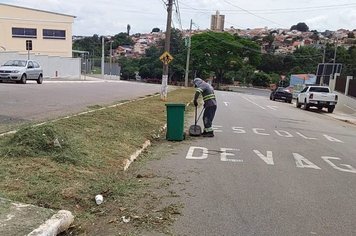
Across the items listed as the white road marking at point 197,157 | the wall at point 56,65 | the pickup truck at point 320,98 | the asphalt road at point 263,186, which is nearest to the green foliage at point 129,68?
the wall at point 56,65

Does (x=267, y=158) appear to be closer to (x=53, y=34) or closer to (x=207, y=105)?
(x=207, y=105)

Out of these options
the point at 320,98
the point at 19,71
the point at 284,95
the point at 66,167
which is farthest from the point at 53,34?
the point at 66,167

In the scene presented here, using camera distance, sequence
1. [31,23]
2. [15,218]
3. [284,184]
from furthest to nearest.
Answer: [31,23], [284,184], [15,218]

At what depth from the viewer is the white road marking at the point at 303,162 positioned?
914 centimetres

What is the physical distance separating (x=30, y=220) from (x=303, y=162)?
637 cm

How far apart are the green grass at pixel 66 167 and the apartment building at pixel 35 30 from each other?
68.7 meters

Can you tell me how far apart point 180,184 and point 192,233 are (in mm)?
2171

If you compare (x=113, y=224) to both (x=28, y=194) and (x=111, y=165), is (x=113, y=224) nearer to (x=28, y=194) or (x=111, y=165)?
(x=28, y=194)

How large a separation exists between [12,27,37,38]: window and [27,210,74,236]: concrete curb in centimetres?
7590

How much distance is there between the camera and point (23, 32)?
249 feet

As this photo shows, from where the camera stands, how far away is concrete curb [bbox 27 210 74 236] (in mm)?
4453

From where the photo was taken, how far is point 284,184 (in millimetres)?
7453

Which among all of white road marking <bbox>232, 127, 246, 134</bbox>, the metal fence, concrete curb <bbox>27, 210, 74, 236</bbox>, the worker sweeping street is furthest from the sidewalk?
the metal fence

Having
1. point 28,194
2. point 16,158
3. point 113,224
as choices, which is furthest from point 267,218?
point 16,158
